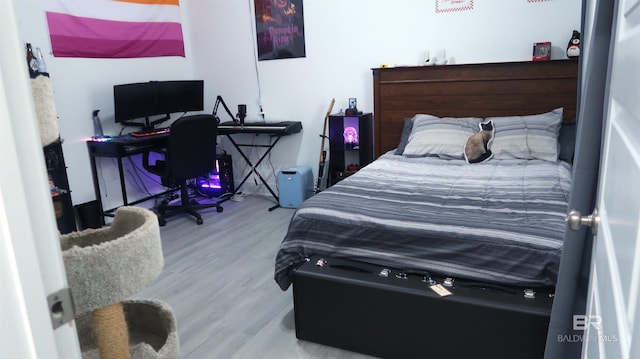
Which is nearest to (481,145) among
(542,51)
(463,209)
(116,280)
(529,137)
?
(529,137)

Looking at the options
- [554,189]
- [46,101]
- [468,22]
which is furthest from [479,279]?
[468,22]

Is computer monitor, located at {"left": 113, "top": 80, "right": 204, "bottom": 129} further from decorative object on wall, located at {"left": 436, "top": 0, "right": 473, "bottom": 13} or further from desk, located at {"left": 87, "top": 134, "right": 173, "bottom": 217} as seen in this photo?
decorative object on wall, located at {"left": 436, "top": 0, "right": 473, "bottom": 13}

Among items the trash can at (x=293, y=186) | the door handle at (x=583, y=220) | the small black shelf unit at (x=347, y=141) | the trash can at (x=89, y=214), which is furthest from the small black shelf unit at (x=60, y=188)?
the door handle at (x=583, y=220)

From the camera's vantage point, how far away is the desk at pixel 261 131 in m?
4.33

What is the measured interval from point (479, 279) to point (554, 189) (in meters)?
0.84

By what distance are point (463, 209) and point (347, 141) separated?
7.19 feet

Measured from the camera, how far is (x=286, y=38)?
14.7ft

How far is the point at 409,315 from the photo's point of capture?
6.23ft

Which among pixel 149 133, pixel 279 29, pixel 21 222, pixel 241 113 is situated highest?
pixel 279 29

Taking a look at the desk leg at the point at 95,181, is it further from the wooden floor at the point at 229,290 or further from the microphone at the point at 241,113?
the microphone at the point at 241,113

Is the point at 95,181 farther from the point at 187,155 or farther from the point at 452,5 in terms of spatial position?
the point at 452,5

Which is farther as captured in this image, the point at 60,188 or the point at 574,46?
the point at 60,188

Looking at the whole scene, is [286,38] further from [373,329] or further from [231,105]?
[373,329]

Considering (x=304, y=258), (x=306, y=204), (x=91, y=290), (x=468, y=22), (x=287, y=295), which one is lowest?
(x=287, y=295)
